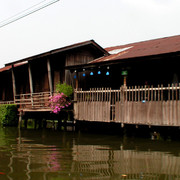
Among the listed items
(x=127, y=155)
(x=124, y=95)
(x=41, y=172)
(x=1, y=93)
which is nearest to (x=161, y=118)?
(x=124, y=95)

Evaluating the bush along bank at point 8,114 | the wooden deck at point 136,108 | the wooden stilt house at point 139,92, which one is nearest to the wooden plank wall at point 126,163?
the wooden deck at point 136,108

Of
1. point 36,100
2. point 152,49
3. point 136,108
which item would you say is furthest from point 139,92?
point 36,100

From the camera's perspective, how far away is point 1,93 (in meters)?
29.3

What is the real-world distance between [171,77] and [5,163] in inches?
394

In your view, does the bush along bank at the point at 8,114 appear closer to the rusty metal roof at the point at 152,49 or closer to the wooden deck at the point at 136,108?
the wooden deck at the point at 136,108

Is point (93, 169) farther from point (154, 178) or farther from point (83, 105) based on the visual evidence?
point (83, 105)

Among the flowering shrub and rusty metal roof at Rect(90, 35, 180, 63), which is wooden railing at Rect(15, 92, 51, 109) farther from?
rusty metal roof at Rect(90, 35, 180, 63)

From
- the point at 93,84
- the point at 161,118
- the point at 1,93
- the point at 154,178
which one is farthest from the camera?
the point at 1,93

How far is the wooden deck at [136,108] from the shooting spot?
11891mm

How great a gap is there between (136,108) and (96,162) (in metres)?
5.25

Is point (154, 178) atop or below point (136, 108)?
below

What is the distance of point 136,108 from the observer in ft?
42.9

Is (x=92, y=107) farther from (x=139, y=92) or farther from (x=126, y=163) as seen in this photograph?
(x=126, y=163)

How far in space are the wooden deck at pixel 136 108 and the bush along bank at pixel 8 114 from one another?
755 cm
